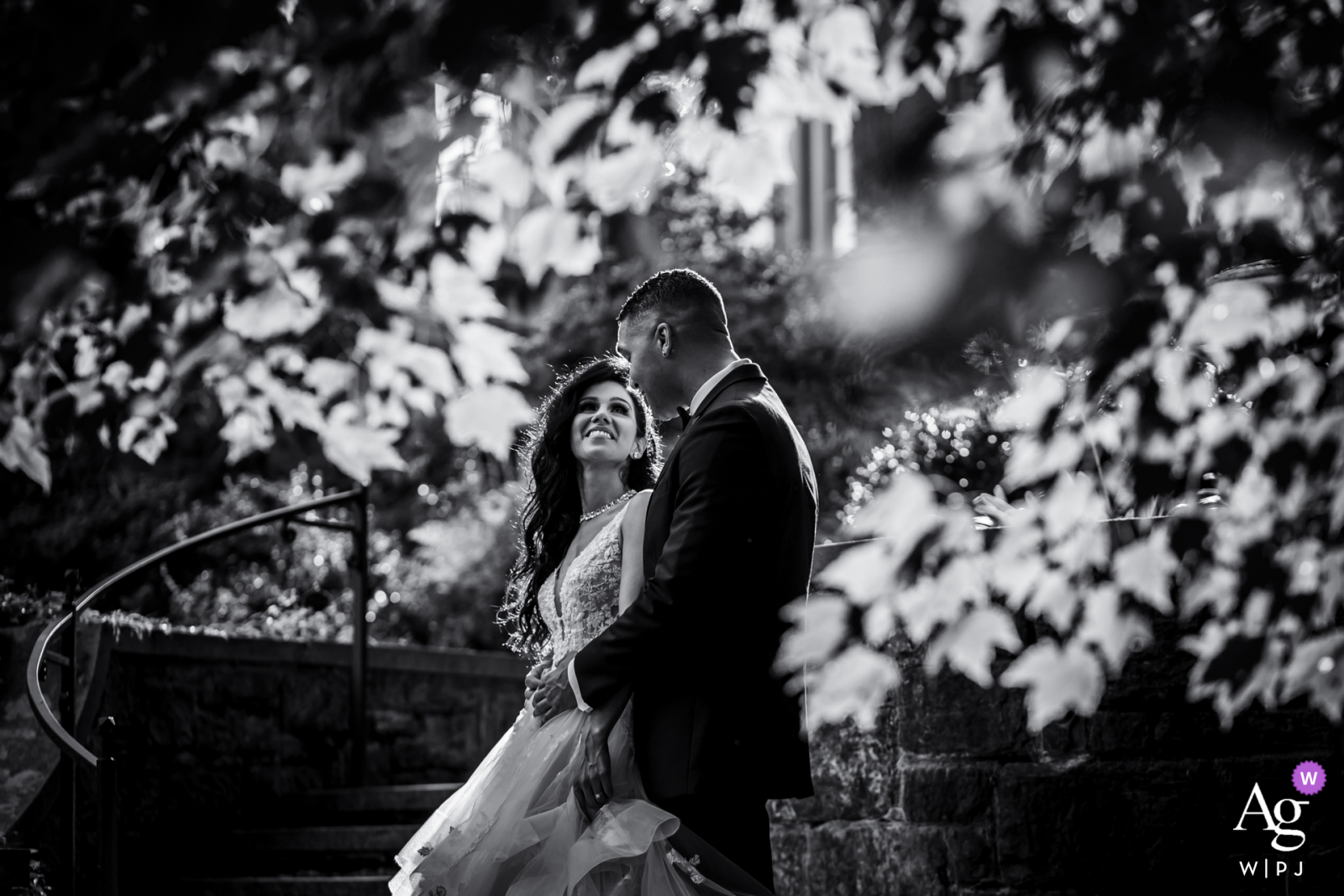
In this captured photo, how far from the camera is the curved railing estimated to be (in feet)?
16.1

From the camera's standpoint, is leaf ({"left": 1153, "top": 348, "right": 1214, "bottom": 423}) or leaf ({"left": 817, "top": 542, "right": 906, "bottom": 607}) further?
leaf ({"left": 1153, "top": 348, "right": 1214, "bottom": 423})

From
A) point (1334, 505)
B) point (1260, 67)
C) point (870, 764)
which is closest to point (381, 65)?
point (1260, 67)

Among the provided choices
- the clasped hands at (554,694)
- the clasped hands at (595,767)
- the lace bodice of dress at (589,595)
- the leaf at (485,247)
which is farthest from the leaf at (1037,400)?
the lace bodice of dress at (589,595)

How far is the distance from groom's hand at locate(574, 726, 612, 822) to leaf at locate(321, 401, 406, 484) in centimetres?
90

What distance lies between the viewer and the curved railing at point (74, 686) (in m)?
4.91

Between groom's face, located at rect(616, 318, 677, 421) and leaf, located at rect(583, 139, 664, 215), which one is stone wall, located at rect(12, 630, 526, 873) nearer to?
groom's face, located at rect(616, 318, 677, 421)

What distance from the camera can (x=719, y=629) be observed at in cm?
344

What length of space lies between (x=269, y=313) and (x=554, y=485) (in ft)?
4.67

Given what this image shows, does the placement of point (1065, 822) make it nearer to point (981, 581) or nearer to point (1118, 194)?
point (981, 581)

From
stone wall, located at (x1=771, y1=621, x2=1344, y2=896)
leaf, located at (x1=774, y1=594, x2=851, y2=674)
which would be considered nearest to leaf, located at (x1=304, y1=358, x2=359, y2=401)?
leaf, located at (x1=774, y1=594, x2=851, y2=674)

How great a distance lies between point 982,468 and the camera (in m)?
7.29

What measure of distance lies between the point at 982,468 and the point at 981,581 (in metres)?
4.80

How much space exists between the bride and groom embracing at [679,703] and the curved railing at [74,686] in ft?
5.18

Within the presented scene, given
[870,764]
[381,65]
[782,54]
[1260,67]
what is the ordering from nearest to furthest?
[1260,67]
[381,65]
[782,54]
[870,764]
